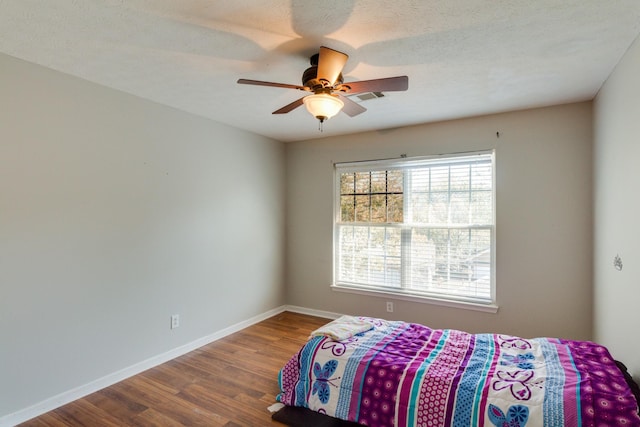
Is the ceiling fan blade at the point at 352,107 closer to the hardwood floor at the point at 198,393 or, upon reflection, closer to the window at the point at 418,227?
the window at the point at 418,227

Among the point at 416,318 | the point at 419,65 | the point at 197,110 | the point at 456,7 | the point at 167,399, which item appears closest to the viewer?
the point at 456,7

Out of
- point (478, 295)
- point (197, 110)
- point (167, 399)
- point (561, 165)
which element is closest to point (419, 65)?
point (561, 165)

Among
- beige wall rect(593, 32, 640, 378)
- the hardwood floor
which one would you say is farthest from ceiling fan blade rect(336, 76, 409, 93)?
the hardwood floor

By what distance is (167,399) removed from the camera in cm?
260

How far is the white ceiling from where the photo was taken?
177 centimetres

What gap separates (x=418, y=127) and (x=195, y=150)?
2.55 meters

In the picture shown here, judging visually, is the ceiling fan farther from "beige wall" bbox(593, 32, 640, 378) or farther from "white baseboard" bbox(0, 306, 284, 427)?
"white baseboard" bbox(0, 306, 284, 427)

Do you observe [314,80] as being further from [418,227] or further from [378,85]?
[418,227]

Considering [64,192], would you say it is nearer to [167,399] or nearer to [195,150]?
[195,150]

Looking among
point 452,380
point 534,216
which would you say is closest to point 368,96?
point 534,216

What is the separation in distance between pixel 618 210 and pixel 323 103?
7.39ft

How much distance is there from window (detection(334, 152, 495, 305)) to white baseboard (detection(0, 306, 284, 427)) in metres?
1.72

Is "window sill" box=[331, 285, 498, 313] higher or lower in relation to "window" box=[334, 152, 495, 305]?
lower

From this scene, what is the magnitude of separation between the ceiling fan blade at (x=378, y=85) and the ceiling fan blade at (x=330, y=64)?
0.28 ft
